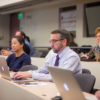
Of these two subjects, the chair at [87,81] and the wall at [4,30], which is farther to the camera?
the wall at [4,30]

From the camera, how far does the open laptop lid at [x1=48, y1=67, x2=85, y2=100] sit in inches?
54.4

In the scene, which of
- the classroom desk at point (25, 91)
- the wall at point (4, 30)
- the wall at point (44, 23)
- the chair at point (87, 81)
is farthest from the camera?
the wall at point (4, 30)

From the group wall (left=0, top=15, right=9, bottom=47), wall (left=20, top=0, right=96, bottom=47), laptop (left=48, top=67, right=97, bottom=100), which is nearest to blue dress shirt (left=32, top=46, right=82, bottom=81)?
laptop (left=48, top=67, right=97, bottom=100)

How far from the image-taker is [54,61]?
2691mm

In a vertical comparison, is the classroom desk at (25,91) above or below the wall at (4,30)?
below

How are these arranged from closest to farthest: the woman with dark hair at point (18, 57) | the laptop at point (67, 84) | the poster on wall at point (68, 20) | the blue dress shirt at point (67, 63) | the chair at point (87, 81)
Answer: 1. the laptop at point (67, 84)
2. the chair at point (87, 81)
3. the blue dress shirt at point (67, 63)
4. the woman with dark hair at point (18, 57)
5. the poster on wall at point (68, 20)

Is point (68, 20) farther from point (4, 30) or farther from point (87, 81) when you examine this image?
point (87, 81)

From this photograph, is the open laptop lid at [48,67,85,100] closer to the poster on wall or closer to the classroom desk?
the classroom desk

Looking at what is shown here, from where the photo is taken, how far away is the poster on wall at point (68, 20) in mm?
7130

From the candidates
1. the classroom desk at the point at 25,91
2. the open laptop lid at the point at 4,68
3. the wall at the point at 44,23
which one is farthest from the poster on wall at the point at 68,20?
the classroom desk at the point at 25,91

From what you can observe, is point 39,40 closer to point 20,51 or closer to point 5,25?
point 5,25

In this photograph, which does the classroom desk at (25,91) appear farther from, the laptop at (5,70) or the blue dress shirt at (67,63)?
the blue dress shirt at (67,63)

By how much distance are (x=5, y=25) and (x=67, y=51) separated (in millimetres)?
8101

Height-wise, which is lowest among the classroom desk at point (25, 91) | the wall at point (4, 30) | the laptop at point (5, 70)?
the classroom desk at point (25, 91)
